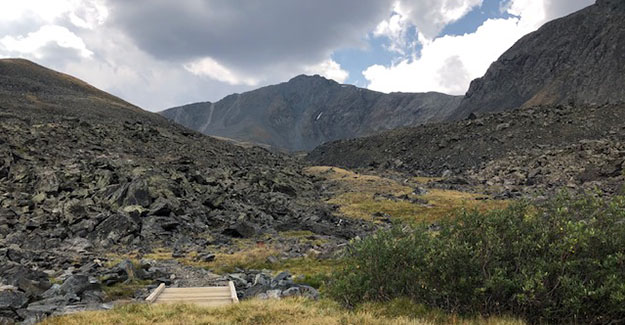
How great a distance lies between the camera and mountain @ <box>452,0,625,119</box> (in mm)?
133250

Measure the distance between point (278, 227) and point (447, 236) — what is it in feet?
86.8

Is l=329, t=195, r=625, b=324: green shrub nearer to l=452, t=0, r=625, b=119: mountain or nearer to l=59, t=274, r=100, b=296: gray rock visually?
l=59, t=274, r=100, b=296: gray rock

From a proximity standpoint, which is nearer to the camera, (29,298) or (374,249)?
(374,249)

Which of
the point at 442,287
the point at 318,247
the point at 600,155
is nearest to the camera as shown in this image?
the point at 442,287

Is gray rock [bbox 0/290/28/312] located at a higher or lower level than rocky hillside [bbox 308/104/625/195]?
lower

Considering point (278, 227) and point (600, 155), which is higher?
point (600, 155)

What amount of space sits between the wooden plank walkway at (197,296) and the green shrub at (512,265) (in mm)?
4456

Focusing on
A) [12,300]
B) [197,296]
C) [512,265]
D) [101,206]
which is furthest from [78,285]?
[101,206]

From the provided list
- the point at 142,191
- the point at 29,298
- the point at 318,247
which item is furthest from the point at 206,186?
the point at 29,298

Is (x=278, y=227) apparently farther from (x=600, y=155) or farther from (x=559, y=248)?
(x=600, y=155)

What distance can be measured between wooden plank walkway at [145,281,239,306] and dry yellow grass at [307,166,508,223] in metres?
23.6

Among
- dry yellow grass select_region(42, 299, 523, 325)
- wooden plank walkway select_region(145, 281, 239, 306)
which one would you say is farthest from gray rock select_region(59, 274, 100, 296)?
dry yellow grass select_region(42, 299, 523, 325)

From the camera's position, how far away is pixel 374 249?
1309 centimetres

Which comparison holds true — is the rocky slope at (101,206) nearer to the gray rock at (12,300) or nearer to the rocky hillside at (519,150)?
the gray rock at (12,300)
